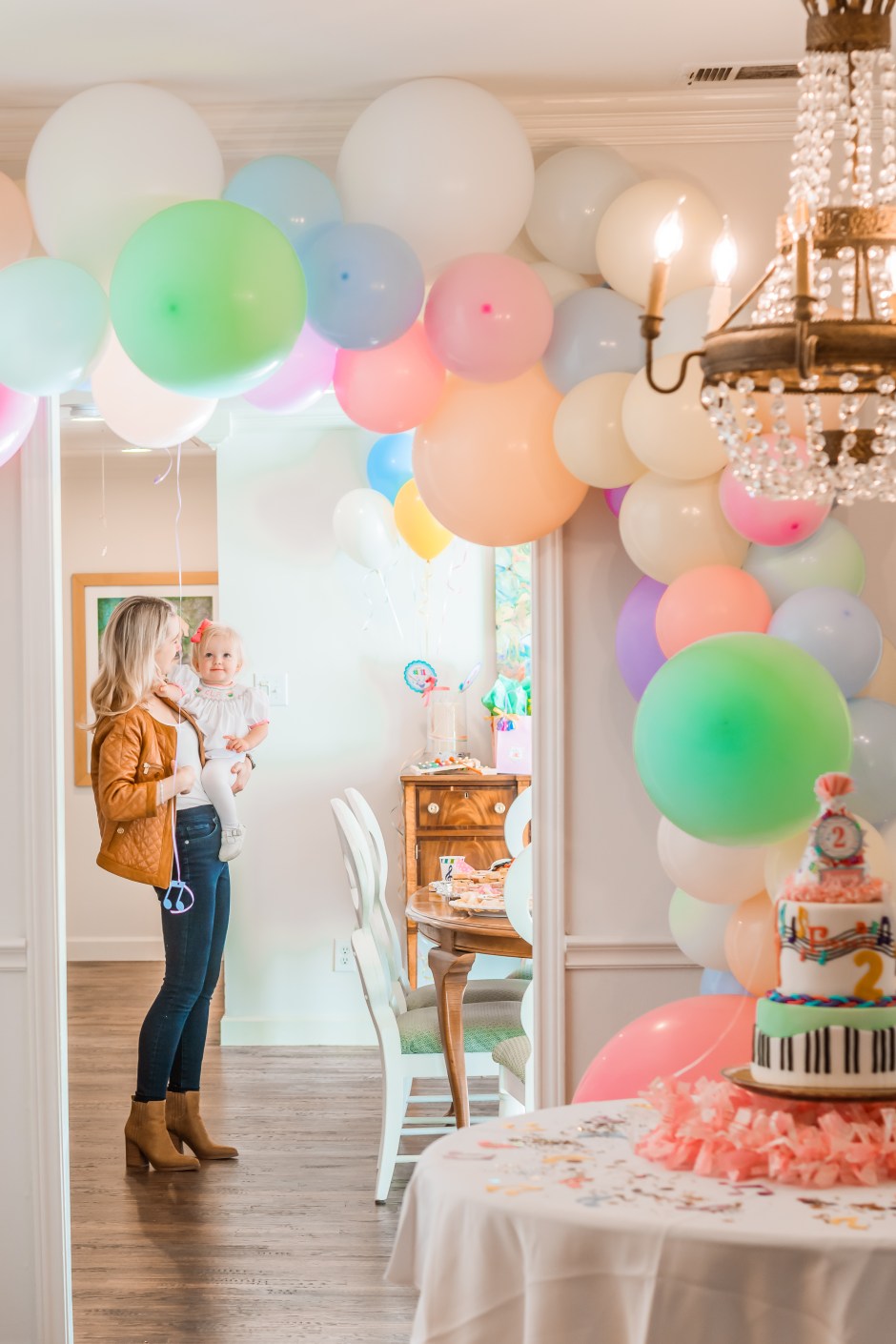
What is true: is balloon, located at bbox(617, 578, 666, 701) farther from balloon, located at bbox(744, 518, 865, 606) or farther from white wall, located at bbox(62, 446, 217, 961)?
white wall, located at bbox(62, 446, 217, 961)

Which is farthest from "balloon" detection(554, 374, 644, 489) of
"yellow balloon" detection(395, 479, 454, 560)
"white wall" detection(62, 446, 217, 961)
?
"white wall" detection(62, 446, 217, 961)

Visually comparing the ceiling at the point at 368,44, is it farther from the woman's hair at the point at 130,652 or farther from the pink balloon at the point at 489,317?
the woman's hair at the point at 130,652

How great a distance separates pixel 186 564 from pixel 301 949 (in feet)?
7.94

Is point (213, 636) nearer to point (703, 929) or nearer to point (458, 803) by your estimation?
point (458, 803)

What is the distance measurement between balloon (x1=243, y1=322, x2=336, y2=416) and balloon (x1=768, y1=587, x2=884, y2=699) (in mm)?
→ 1024

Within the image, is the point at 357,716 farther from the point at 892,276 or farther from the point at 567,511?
the point at 892,276

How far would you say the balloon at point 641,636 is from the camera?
2594 mm

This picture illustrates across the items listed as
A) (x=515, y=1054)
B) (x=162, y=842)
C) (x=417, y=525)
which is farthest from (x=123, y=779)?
(x=417, y=525)

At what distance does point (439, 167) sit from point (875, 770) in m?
1.24

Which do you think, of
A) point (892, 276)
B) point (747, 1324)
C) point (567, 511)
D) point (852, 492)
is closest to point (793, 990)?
point (747, 1324)

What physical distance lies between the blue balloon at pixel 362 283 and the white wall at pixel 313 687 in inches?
120

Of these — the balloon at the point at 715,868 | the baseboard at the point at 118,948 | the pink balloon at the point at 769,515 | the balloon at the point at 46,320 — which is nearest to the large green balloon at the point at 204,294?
the balloon at the point at 46,320

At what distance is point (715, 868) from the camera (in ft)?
7.52

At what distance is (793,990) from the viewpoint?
180 centimetres
